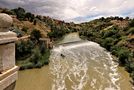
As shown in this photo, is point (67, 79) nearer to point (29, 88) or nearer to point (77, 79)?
point (77, 79)

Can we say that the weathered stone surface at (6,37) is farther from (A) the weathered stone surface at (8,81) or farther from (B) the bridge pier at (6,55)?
(A) the weathered stone surface at (8,81)

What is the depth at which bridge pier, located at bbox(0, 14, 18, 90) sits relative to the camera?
6.09 feet

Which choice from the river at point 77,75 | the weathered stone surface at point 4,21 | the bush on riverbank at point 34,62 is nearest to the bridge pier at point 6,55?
the weathered stone surface at point 4,21

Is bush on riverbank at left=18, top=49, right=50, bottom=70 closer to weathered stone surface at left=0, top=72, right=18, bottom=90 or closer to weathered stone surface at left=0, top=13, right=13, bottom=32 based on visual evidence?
weathered stone surface at left=0, top=72, right=18, bottom=90

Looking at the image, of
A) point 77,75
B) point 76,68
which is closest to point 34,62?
point 76,68

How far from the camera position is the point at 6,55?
192 cm

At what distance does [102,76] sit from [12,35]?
16330 mm

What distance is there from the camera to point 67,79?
57.3 ft

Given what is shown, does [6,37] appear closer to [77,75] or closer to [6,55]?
[6,55]

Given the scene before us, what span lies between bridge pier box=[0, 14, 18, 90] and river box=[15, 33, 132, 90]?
1379cm

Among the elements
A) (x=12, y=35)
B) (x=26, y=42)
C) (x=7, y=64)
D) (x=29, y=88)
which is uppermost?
(x=12, y=35)

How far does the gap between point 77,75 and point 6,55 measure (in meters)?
16.6

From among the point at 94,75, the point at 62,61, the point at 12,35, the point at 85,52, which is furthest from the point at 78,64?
the point at 12,35

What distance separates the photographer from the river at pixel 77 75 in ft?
52.5
